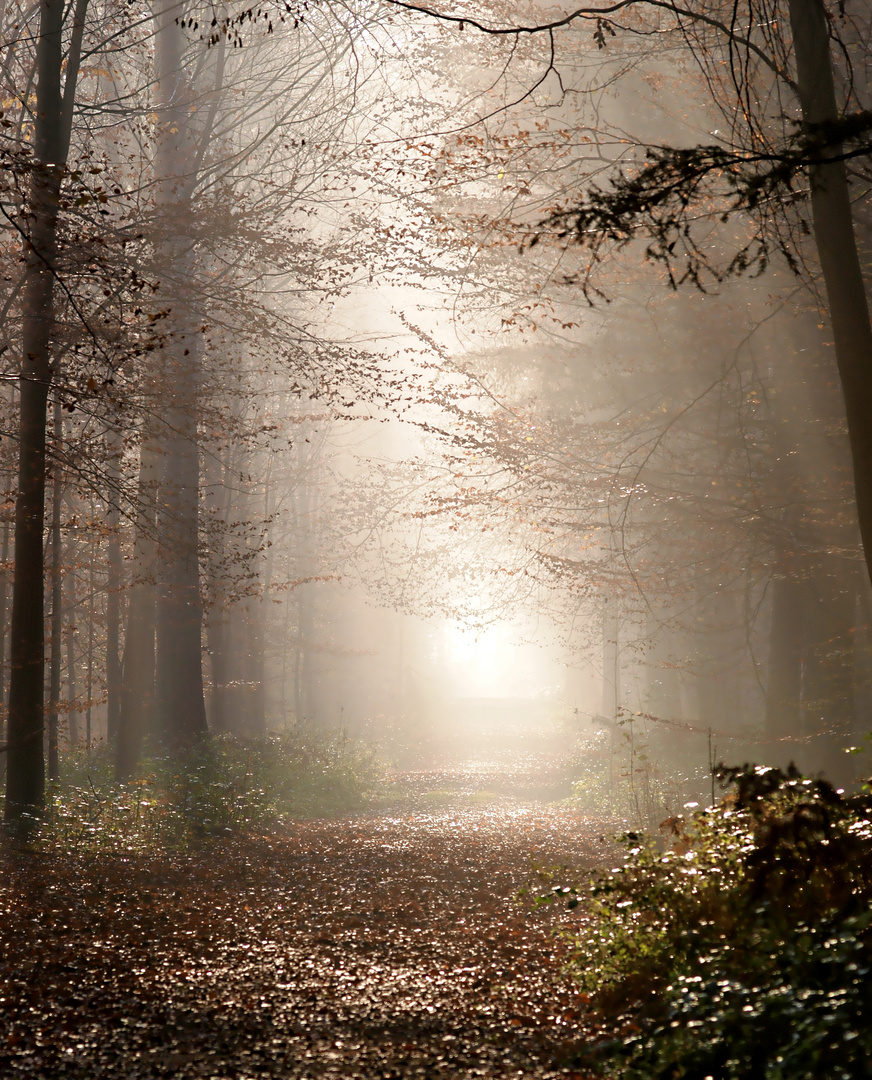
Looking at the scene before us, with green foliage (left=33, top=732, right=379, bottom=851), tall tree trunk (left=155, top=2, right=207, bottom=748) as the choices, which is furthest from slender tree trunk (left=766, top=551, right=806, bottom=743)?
tall tree trunk (left=155, top=2, right=207, bottom=748)

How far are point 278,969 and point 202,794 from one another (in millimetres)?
7389

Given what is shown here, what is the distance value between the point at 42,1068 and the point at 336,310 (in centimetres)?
2862

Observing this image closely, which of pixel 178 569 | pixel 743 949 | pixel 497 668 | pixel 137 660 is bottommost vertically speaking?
pixel 497 668

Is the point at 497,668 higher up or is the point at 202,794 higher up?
the point at 202,794

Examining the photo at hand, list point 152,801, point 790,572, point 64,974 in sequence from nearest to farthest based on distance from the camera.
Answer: point 64,974 → point 152,801 → point 790,572

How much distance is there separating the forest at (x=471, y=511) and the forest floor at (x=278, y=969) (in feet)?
0.11

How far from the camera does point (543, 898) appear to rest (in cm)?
475

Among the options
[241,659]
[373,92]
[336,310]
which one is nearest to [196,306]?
[373,92]

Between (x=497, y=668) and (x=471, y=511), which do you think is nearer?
(x=471, y=511)

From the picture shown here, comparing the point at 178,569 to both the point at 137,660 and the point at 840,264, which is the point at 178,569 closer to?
the point at 137,660

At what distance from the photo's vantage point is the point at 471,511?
14695 millimetres

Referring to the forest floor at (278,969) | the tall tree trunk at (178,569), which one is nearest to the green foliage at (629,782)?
the forest floor at (278,969)

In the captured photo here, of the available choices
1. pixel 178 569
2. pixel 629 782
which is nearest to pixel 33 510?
pixel 178 569

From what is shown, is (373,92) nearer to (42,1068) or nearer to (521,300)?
(521,300)
